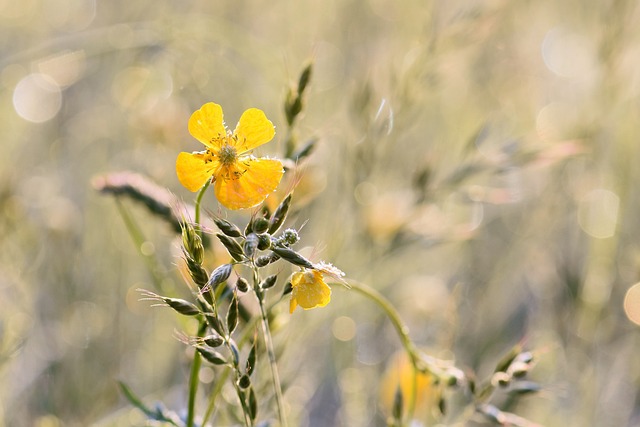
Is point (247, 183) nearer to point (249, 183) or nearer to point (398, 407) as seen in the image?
point (249, 183)

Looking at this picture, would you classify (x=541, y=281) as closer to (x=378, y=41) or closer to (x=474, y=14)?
(x=474, y=14)

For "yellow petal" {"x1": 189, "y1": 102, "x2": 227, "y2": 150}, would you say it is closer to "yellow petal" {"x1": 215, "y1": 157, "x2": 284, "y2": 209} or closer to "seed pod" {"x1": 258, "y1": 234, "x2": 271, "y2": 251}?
"yellow petal" {"x1": 215, "y1": 157, "x2": 284, "y2": 209}

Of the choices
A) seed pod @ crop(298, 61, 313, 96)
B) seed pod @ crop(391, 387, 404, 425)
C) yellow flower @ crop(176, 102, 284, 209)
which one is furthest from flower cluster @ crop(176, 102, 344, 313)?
seed pod @ crop(391, 387, 404, 425)

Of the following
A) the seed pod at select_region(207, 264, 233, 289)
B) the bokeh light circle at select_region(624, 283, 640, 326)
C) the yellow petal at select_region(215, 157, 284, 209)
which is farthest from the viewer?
the bokeh light circle at select_region(624, 283, 640, 326)

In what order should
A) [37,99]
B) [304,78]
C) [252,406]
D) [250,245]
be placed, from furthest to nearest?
[37,99] < [304,78] < [252,406] < [250,245]

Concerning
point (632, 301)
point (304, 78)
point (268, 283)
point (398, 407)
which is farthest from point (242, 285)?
point (632, 301)

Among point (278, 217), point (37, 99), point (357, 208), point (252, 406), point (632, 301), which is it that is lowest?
point (252, 406)
